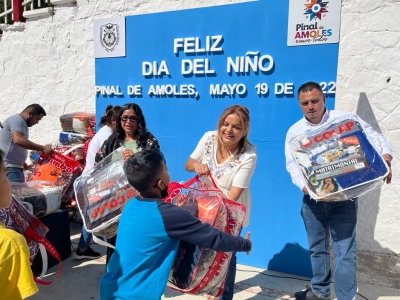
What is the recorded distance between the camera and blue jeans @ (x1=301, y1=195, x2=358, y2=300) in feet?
8.70

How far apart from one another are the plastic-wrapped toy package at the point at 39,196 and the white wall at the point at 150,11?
224 centimetres

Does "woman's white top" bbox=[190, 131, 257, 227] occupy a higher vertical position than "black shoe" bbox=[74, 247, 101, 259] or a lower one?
higher

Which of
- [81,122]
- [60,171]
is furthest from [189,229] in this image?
[81,122]

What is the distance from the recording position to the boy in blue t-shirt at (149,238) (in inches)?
66.2

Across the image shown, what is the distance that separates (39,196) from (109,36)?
6.43ft

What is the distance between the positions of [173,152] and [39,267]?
5.62 ft

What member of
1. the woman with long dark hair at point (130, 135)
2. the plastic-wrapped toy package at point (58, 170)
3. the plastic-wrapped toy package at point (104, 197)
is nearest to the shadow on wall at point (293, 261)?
the woman with long dark hair at point (130, 135)

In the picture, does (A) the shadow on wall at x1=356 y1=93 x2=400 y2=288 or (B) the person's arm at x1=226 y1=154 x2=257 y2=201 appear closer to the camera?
(B) the person's arm at x1=226 y1=154 x2=257 y2=201

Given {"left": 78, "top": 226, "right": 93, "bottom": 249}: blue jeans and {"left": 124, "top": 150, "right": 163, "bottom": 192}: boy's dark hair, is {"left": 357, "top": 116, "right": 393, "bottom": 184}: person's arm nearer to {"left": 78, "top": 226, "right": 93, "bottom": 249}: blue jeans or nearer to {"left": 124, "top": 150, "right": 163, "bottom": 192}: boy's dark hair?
{"left": 124, "top": 150, "right": 163, "bottom": 192}: boy's dark hair

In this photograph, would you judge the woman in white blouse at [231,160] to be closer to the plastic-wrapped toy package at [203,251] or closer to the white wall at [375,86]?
the plastic-wrapped toy package at [203,251]

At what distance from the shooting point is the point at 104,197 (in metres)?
2.39

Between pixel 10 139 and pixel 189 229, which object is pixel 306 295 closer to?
pixel 189 229

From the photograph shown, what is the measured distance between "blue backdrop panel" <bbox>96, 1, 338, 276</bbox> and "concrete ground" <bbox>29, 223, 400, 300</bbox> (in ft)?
0.47

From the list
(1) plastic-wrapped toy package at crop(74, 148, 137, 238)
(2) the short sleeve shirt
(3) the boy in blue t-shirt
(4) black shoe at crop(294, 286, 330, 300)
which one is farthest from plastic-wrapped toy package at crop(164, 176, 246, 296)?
(2) the short sleeve shirt
